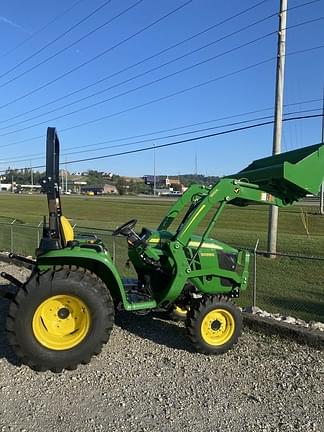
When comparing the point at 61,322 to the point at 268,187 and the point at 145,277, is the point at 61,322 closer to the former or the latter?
the point at 145,277

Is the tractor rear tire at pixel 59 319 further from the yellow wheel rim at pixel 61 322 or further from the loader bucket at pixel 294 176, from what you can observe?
the loader bucket at pixel 294 176

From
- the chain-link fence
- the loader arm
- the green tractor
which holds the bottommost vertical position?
the chain-link fence

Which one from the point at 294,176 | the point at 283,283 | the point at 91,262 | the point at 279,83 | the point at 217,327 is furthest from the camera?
the point at 279,83

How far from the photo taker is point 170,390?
184 inches

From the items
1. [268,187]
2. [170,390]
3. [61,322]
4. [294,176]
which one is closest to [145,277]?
[61,322]

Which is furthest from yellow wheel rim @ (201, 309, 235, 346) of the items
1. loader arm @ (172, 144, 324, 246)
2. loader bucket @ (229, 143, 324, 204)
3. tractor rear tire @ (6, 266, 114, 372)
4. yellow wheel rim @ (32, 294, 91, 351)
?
loader bucket @ (229, 143, 324, 204)

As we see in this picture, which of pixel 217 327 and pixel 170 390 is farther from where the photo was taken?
pixel 217 327

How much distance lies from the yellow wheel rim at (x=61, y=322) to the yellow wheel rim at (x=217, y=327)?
4.51 ft

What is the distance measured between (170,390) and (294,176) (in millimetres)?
2625

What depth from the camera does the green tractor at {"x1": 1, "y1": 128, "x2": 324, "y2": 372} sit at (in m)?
5.08

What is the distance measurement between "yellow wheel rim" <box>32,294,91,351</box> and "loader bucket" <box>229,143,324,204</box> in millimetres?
2459

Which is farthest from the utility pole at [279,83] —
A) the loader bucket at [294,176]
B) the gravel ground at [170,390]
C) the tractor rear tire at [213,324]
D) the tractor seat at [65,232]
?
the tractor seat at [65,232]

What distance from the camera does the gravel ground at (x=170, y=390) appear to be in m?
4.04

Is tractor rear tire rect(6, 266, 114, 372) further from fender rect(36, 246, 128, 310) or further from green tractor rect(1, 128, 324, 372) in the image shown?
fender rect(36, 246, 128, 310)
